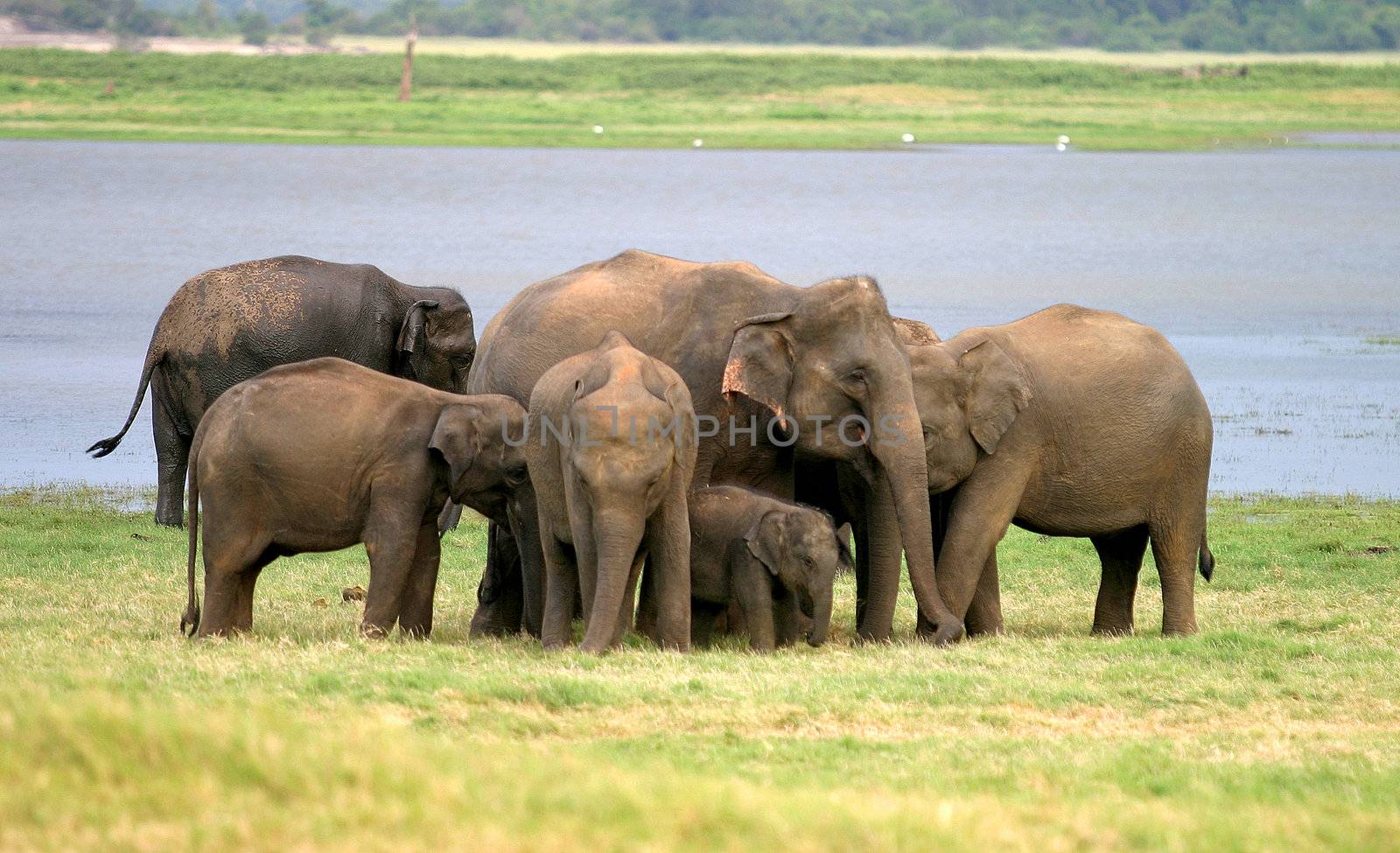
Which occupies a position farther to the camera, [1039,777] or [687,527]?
[687,527]

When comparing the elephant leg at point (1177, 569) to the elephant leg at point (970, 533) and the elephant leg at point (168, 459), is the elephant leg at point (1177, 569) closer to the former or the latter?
the elephant leg at point (970, 533)

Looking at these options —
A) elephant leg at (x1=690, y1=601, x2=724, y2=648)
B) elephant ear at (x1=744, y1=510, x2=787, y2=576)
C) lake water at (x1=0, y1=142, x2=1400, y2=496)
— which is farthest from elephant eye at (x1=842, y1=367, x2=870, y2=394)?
lake water at (x1=0, y1=142, x2=1400, y2=496)

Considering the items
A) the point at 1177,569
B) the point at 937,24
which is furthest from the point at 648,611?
the point at 937,24

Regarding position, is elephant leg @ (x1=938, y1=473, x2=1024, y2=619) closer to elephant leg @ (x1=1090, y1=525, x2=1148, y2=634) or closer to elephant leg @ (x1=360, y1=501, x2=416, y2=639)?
elephant leg @ (x1=1090, y1=525, x2=1148, y2=634)

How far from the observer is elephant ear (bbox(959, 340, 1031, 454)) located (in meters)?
10.7

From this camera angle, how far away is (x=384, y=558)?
1014 centimetres

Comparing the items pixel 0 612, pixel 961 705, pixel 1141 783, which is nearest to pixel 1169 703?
pixel 961 705

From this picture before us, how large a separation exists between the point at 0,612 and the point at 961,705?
5.45 metres

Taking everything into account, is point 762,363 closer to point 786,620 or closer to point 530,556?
point 786,620

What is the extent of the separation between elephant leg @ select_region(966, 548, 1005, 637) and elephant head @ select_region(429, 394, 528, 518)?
2736 millimetres

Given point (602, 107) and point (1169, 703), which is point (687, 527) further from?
point (602, 107)

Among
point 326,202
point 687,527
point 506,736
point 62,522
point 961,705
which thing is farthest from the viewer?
point 326,202

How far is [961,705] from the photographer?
891 cm

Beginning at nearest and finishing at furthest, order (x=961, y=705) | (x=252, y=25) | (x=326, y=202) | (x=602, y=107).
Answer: (x=961, y=705) < (x=326, y=202) < (x=602, y=107) < (x=252, y=25)
